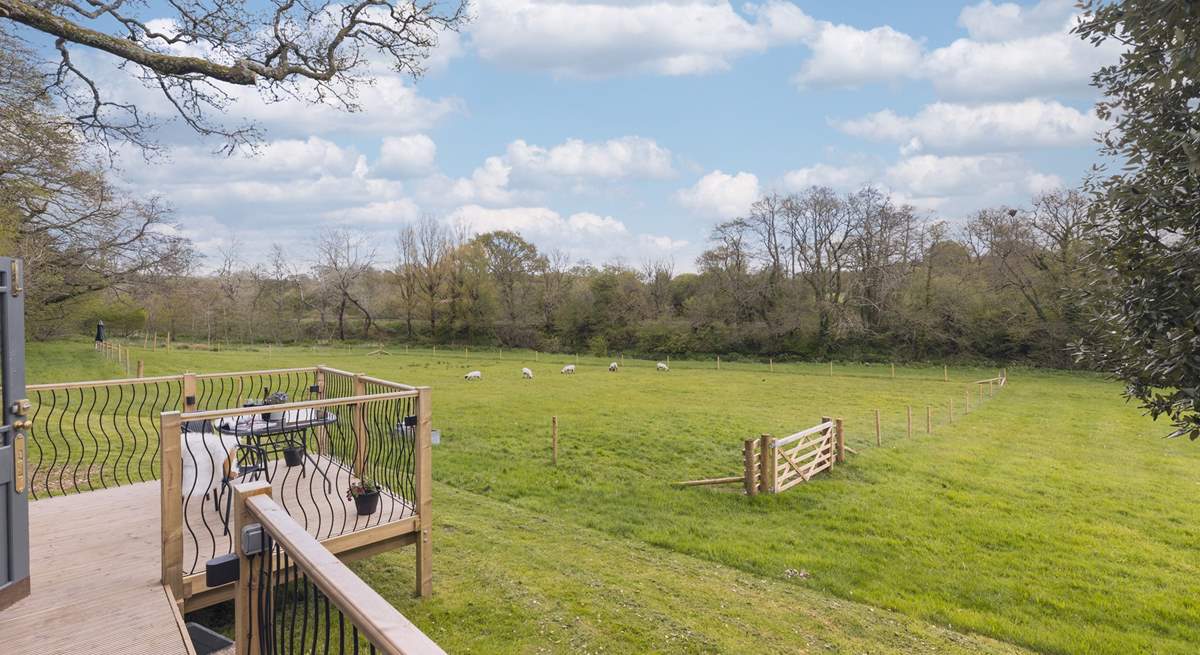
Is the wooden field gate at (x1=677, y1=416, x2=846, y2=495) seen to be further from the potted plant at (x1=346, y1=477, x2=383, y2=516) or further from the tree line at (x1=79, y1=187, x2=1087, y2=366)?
the tree line at (x1=79, y1=187, x2=1087, y2=366)

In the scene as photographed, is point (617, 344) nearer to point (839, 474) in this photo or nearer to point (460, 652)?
point (839, 474)

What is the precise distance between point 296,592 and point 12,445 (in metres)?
3.06

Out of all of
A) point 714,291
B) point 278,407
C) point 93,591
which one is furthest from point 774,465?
point 714,291

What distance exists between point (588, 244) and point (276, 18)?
35482mm

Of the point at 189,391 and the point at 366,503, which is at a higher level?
the point at 189,391

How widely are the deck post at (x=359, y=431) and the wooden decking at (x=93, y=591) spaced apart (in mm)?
1747

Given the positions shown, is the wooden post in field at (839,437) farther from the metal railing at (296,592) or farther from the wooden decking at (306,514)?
the metal railing at (296,592)

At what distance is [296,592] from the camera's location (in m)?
1.66

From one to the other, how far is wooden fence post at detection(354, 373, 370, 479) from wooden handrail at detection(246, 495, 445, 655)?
13.3 ft

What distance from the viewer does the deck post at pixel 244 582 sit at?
2299mm

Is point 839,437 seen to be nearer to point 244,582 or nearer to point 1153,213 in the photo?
point 1153,213

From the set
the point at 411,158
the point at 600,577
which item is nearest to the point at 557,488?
the point at 600,577

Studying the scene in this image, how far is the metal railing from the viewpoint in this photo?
1.27m

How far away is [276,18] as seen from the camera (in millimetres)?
8742
